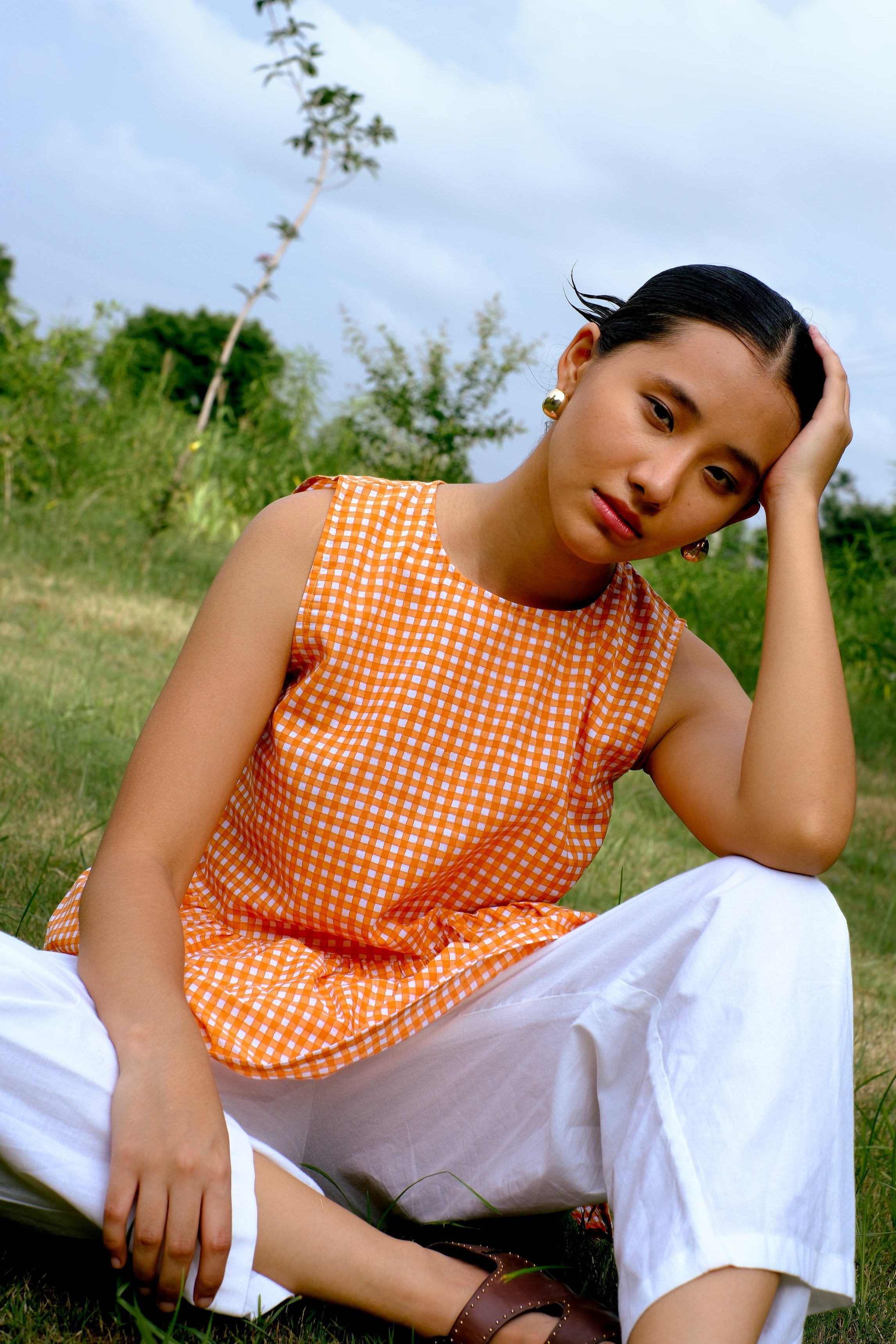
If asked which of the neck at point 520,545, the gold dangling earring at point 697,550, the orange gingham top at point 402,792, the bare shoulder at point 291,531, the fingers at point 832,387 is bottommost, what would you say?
the orange gingham top at point 402,792

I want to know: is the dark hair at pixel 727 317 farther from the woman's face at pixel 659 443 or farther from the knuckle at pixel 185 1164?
the knuckle at pixel 185 1164

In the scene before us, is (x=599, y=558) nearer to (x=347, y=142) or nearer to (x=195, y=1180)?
(x=195, y=1180)

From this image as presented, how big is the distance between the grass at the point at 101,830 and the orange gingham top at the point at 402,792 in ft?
1.03

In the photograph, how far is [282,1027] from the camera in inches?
58.2

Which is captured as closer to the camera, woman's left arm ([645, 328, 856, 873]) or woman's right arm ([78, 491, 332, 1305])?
woman's right arm ([78, 491, 332, 1305])

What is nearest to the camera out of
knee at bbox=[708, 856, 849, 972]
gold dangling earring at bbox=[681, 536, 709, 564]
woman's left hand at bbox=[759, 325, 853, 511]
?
knee at bbox=[708, 856, 849, 972]

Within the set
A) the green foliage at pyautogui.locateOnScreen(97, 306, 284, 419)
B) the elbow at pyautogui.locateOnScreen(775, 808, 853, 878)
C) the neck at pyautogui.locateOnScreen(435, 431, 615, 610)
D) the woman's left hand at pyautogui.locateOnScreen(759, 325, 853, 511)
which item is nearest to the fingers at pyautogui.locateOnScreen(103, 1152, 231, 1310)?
the elbow at pyautogui.locateOnScreen(775, 808, 853, 878)

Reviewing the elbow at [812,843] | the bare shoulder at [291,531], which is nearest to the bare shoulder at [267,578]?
the bare shoulder at [291,531]

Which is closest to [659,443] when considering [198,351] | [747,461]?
[747,461]

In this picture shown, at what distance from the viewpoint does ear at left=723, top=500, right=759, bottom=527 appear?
1.71 meters

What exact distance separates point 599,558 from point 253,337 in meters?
20.4

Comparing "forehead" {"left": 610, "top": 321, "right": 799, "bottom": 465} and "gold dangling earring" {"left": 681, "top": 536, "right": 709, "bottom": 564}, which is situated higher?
"forehead" {"left": 610, "top": 321, "right": 799, "bottom": 465}

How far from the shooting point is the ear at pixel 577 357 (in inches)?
68.7

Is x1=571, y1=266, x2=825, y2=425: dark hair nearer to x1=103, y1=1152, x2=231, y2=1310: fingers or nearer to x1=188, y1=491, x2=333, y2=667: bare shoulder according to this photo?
x1=188, y1=491, x2=333, y2=667: bare shoulder
